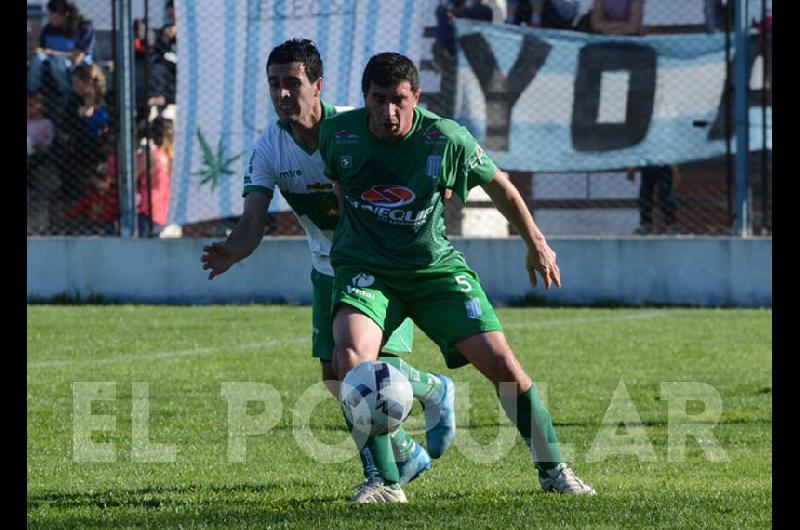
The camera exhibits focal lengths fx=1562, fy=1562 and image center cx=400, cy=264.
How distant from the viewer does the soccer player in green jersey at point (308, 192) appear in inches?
268

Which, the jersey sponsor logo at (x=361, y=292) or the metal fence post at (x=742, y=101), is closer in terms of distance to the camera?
the jersey sponsor logo at (x=361, y=292)

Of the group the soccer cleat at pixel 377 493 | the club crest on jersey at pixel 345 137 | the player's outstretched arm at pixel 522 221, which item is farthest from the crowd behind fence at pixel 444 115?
the soccer cleat at pixel 377 493

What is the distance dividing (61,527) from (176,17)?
1096 cm

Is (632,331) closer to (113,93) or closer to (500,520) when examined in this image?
(113,93)

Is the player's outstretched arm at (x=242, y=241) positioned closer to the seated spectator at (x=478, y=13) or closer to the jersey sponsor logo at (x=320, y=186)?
the jersey sponsor logo at (x=320, y=186)

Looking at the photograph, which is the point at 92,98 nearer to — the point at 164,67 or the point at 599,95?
the point at 164,67

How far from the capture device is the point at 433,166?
6324 millimetres

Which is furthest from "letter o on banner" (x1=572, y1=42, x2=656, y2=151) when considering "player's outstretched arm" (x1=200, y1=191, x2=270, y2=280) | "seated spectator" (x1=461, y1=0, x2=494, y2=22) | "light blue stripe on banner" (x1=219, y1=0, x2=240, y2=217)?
"player's outstretched arm" (x1=200, y1=191, x2=270, y2=280)

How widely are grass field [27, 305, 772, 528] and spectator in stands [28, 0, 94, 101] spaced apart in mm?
2703

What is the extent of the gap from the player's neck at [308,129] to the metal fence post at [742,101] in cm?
897

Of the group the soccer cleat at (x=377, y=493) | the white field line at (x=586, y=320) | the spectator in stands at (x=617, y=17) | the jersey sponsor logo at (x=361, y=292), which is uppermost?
the spectator in stands at (x=617, y=17)

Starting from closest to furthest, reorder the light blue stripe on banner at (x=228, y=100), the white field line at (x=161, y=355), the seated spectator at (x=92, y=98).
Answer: the white field line at (x=161, y=355) < the light blue stripe on banner at (x=228, y=100) < the seated spectator at (x=92, y=98)
